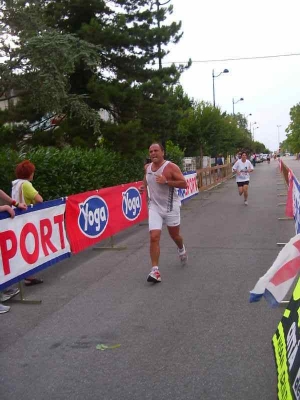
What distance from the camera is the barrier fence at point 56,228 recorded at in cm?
572

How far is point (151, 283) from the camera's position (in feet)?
21.1

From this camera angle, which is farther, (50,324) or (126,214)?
(126,214)

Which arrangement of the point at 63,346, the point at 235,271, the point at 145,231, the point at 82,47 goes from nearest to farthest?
the point at 63,346
the point at 235,271
the point at 145,231
the point at 82,47

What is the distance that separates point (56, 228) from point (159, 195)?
155 cm

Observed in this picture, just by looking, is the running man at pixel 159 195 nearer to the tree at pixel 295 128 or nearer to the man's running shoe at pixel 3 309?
the man's running shoe at pixel 3 309

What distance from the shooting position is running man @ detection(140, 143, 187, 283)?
21.2ft

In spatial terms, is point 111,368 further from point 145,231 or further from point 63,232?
point 145,231

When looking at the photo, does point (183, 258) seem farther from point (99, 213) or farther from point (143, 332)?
point (143, 332)

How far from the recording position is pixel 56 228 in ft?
22.6

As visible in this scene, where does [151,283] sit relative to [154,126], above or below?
below

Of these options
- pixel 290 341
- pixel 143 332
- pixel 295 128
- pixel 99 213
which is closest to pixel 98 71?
pixel 99 213

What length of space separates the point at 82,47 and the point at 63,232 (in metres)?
8.47

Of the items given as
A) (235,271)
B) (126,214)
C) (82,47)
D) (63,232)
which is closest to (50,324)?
(63,232)

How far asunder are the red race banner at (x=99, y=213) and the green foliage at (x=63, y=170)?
1.89 metres
